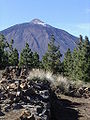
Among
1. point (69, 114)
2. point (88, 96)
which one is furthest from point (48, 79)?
point (69, 114)

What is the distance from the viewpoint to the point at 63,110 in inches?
600

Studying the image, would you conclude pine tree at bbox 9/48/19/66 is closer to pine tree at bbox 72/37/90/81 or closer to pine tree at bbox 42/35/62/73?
pine tree at bbox 42/35/62/73

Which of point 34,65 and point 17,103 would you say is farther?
point 34,65

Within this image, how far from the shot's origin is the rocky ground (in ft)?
35.1

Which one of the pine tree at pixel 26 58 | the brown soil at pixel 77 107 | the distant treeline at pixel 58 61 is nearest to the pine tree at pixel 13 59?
the distant treeline at pixel 58 61

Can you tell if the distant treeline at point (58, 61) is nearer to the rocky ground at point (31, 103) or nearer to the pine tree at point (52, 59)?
the pine tree at point (52, 59)

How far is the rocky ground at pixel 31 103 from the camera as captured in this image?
10.7m

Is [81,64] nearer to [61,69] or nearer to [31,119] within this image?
[61,69]

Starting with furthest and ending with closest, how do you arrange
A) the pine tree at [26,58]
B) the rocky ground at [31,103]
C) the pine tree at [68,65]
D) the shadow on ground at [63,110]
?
the pine tree at [26,58], the pine tree at [68,65], the shadow on ground at [63,110], the rocky ground at [31,103]

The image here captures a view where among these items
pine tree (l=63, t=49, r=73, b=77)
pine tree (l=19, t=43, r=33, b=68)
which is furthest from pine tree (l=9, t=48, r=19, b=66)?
pine tree (l=63, t=49, r=73, b=77)

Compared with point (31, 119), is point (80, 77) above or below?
below

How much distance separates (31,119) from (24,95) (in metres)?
3.04

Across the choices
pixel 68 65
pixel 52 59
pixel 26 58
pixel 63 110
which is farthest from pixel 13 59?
pixel 63 110

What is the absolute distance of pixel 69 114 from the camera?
570 inches
